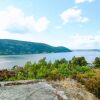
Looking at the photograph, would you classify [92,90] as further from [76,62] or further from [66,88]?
[76,62]

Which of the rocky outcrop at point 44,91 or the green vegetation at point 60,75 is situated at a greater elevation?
the green vegetation at point 60,75

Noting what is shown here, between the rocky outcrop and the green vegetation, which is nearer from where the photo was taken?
the rocky outcrop

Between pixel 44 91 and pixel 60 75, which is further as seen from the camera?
pixel 60 75

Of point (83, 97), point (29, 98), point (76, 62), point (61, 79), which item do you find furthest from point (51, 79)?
point (76, 62)

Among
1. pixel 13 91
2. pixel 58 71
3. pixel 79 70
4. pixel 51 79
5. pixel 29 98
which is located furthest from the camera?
pixel 79 70

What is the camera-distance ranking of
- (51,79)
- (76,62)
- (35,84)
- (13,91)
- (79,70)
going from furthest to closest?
(76,62), (79,70), (51,79), (35,84), (13,91)

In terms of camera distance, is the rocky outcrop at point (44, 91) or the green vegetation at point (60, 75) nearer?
the rocky outcrop at point (44, 91)

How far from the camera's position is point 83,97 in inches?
329

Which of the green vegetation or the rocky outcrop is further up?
the green vegetation

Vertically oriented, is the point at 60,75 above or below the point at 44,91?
above

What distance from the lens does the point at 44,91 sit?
8.05 m

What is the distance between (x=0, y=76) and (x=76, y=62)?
4.61m

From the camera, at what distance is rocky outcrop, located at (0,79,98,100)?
7.68 m

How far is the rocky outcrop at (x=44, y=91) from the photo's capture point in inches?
302
